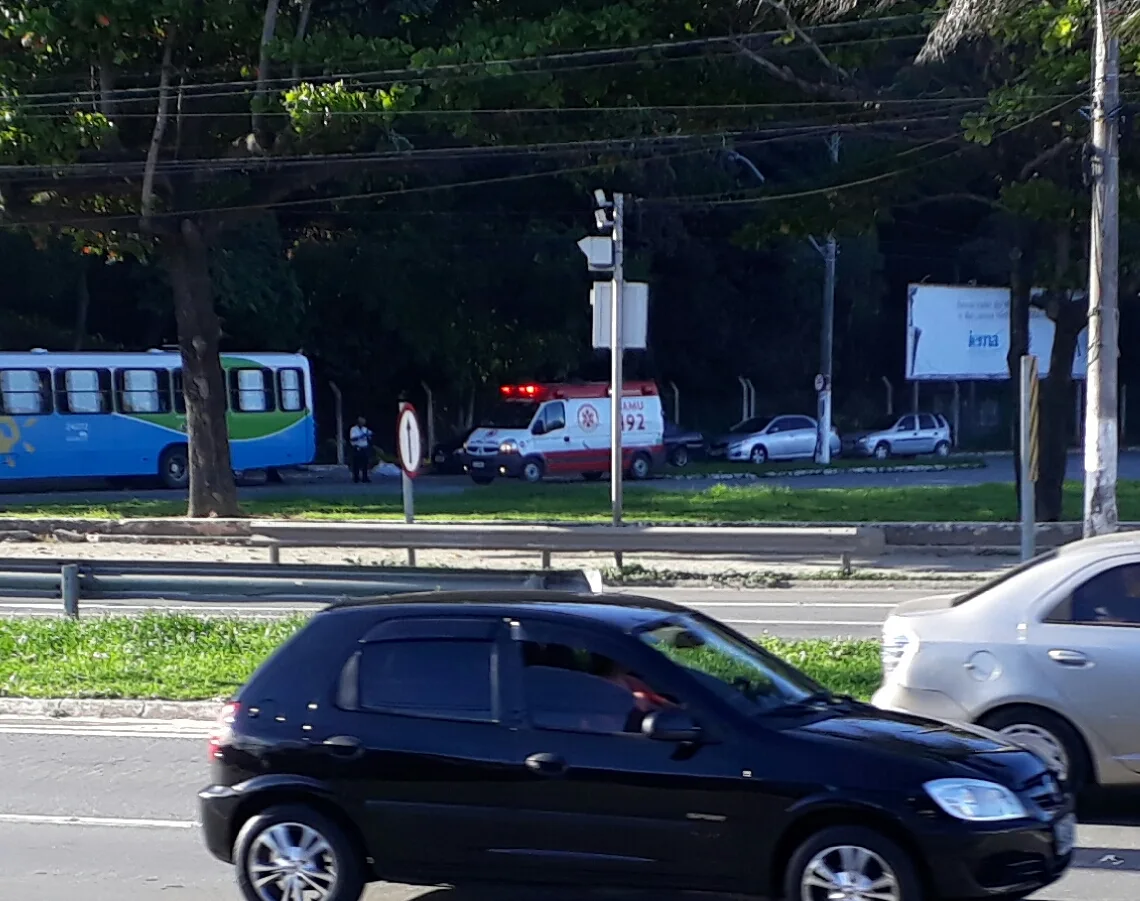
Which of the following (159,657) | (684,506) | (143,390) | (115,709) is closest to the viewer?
(115,709)

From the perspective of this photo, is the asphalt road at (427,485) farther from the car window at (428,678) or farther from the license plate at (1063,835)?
the license plate at (1063,835)

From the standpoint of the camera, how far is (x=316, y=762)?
6434 millimetres

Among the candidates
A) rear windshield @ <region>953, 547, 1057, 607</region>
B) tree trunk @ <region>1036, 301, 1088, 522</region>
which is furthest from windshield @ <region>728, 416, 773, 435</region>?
rear windshield @ <region>953, 547, 1057, 607</region>

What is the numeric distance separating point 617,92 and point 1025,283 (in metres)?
6.88

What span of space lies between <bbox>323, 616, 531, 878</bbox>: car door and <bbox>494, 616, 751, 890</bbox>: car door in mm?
151

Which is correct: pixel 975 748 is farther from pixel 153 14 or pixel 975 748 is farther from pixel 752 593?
pixel 153 14

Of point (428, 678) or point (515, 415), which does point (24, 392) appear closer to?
point (515, 415)

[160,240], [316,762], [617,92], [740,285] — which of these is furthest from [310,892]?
[740,285]

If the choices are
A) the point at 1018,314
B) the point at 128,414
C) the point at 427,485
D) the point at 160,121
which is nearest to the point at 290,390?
the point at 427,485

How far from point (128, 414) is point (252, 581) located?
24.7m

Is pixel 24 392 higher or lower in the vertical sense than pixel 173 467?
higher

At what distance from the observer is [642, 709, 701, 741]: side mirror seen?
6008mm

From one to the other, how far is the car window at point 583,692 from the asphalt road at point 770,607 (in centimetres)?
854

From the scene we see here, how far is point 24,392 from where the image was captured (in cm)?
3612
